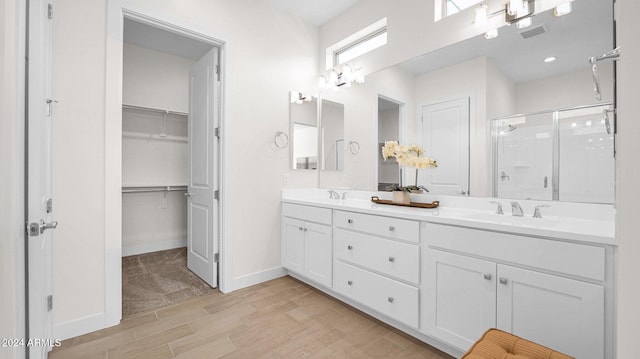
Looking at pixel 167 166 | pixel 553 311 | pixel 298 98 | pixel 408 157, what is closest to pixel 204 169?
pixel 298 98

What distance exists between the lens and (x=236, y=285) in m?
2.64

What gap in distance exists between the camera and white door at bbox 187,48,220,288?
262 centimetres

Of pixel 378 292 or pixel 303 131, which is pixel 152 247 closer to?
pixel 303 131

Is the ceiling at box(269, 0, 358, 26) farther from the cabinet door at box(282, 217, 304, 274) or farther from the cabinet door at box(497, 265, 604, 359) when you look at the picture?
the cabinet door at box(497, 265, 604, 359)

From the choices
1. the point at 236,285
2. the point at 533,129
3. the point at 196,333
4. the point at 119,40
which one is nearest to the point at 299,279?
the point at 236,285

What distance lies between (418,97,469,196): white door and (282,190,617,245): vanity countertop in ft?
0.35

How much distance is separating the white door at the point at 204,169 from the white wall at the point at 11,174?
1610 mm

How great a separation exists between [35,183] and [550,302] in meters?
2.37

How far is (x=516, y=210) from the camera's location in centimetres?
177

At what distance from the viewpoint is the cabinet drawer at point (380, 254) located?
5.78 feet

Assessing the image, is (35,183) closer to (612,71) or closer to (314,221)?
(314,221)

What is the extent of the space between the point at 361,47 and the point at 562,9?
A: 5.88 ft

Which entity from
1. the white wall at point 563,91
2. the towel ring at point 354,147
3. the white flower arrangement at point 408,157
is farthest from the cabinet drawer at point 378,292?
the white wall at point 563,91

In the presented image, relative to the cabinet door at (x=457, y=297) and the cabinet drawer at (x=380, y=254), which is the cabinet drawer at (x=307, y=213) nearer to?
the cabinet drawer at (x=380, y=254)
